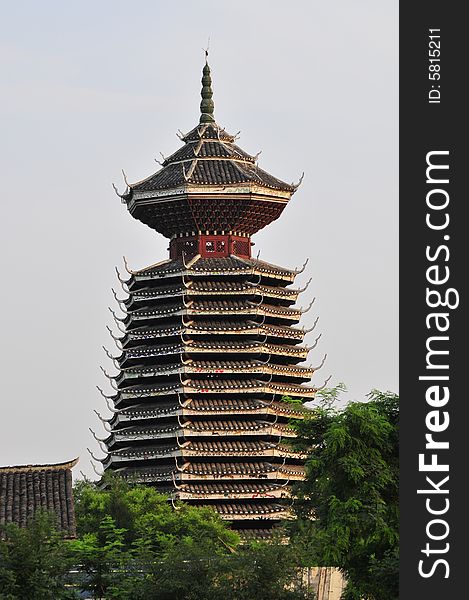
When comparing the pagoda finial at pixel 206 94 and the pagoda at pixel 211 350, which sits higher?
the pagoda finial at pixel 206 94

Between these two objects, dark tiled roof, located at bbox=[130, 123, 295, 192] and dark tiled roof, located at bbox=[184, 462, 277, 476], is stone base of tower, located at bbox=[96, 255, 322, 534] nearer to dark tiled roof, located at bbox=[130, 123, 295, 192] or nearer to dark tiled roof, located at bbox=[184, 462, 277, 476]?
dark tiled roof, located at bbox=[184, 462, 277, 476]

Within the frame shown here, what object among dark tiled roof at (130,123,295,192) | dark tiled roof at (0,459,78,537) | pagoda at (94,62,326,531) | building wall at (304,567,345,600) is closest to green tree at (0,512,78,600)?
dark tiled roof at (0,459,78,537)

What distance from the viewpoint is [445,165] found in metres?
37.5

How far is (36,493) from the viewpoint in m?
51.9

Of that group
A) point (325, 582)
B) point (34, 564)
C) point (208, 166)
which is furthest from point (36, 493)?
point (208, 166)

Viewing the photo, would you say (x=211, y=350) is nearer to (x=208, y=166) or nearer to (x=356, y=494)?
(x=208, y=166)

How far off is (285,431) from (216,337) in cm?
443

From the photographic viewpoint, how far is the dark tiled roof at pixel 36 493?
50469 mm

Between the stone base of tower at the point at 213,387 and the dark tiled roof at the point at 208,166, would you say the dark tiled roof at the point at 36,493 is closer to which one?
the stone base of tower at the point at 213,387

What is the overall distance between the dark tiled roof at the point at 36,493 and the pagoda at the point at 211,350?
16935 millimetres

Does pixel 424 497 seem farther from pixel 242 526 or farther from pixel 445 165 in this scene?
pixel 242 526

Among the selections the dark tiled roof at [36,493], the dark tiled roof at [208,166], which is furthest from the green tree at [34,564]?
the dark tiled roof at [208,166]

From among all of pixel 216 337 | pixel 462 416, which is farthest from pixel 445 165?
pixel 216 337

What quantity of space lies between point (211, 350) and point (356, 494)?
21058mm
